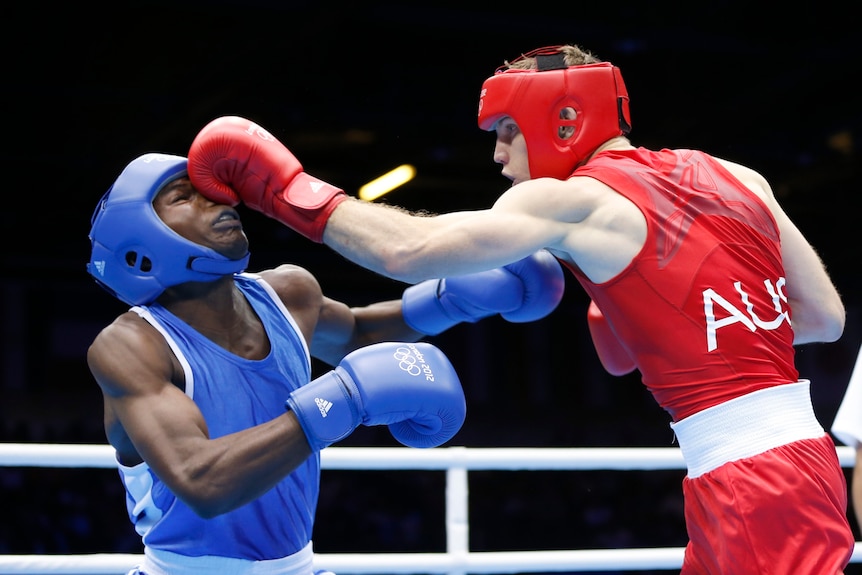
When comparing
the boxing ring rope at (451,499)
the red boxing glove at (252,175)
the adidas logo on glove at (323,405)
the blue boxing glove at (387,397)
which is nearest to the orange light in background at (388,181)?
the boxing ring rope at (451,499)

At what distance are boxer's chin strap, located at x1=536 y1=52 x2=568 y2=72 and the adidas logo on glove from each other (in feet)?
2.79

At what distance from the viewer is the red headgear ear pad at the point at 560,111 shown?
2.01 m

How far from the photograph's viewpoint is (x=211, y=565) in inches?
72.0

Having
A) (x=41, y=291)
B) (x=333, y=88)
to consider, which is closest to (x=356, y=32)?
(x=333, y=88)

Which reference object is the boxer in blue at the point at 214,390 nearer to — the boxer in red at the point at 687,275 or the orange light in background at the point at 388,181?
the boxer in red at the point at 687,275

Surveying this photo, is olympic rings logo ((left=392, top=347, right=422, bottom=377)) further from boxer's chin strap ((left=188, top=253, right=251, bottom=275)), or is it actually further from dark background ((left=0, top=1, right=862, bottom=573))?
dark background ((left=0, top=1, right=862, bottom=573))

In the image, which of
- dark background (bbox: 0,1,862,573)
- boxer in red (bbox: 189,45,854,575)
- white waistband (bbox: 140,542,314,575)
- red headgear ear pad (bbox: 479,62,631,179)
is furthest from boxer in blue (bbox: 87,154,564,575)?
dark background (bbox: 0,1,862,573)

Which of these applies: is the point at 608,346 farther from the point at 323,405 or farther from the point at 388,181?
the point at 388,181

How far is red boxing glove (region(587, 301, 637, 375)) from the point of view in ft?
6.98

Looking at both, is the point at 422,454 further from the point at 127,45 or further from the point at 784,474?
the point at 127,45

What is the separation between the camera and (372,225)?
1.88 m

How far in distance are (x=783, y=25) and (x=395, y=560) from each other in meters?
5.45

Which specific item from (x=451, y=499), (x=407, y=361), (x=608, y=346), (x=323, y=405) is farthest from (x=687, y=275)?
(x=451, y=499)

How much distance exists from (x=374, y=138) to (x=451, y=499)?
5.97 meters
